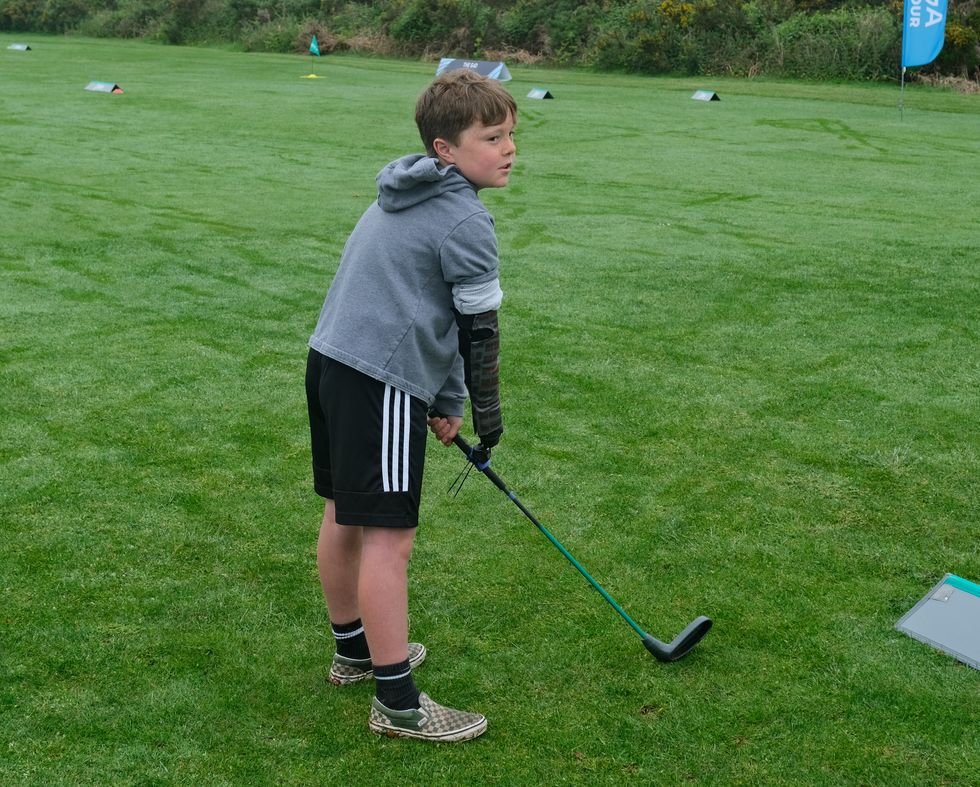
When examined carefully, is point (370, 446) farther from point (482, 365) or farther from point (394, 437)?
point (482, 365)

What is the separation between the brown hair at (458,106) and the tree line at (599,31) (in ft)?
77.1

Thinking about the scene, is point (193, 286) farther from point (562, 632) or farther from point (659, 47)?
point (659, 47)

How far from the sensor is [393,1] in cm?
3650

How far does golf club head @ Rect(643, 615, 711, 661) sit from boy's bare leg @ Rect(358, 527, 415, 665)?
779 mm

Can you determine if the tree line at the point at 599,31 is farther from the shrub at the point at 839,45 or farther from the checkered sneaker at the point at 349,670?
the checkered sneaker at the point at 349,670

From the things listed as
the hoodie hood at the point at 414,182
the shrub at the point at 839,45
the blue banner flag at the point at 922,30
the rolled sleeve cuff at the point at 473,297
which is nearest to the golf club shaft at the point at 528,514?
the rolled sleeve cuff at the point at 473,297

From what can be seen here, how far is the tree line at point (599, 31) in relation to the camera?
25172 mm

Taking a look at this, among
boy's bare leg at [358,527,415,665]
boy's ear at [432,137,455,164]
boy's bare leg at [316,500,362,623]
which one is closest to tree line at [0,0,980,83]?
boy's ear at [432,137,455,164]

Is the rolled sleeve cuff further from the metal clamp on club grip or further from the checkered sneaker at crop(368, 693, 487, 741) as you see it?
the checkered sneaker at crop(368, 693, 487, 741)

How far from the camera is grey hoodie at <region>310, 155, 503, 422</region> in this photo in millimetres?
2822

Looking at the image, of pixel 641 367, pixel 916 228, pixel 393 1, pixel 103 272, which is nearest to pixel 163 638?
pixel 641 367

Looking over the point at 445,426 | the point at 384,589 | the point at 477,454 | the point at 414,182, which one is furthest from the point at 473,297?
the point at 384,589

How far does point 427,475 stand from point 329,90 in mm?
17076

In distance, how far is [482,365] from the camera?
2.96m
